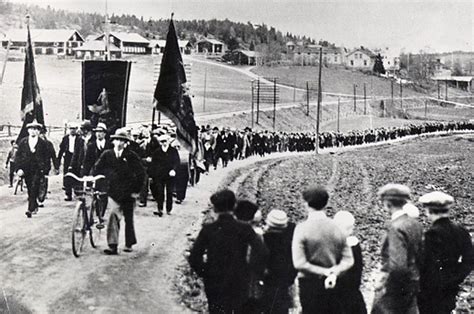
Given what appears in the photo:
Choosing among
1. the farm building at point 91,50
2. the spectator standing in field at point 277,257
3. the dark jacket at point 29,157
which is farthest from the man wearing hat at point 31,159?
the farm building at point 91,50

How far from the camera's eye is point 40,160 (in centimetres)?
792

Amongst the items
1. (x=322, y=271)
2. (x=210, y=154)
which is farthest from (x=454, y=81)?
(x=322, y=271)

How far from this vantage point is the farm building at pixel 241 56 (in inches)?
1496

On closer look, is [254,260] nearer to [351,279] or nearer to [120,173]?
[351,279]

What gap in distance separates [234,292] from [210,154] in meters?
11.3

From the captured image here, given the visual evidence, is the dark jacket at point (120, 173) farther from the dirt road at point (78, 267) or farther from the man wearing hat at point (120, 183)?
the dirt road at point (78, 267)

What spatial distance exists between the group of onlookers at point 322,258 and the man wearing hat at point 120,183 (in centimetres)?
252

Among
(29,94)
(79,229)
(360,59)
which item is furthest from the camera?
(360,59)

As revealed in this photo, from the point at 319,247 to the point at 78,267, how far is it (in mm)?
3190

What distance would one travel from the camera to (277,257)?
4520mm

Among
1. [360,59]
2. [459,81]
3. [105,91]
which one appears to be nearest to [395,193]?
[105,91]

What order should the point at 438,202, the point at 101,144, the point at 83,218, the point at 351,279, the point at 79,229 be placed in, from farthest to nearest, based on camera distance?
the point at 101,144, the point at 83,218, the point at 79,229, the point at 438,202, the point at 351,279

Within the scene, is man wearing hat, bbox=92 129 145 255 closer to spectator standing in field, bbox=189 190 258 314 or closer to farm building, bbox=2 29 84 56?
spectator standing in field, bbox=189 190 258 314

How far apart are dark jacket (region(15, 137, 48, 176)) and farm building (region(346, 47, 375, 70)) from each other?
6311 cm
